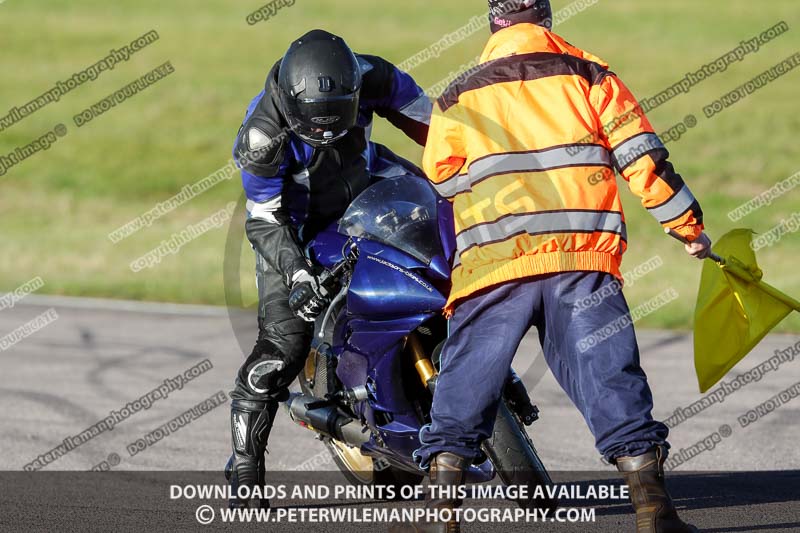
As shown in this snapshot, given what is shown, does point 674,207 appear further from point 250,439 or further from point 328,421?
point 250,439

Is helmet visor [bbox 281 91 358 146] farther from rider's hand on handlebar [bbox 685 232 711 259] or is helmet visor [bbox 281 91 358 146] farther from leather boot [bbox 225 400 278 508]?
rider's hand on handlebar [bbox 685 232 711 259]

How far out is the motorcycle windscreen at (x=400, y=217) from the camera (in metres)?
5.32

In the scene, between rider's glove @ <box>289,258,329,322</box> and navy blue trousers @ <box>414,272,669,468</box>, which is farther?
rider's glove @ <box>289,258,329,322</box>

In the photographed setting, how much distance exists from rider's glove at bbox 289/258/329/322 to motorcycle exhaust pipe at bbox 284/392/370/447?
413 mm

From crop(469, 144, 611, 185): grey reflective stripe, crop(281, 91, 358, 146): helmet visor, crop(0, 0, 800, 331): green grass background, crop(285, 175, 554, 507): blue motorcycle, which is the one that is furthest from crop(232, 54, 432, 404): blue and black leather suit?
crop(469, 144, 611, 185): grey reflective stripe

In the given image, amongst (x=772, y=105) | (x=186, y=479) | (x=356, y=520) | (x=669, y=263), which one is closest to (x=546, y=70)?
(x=356, y=520)

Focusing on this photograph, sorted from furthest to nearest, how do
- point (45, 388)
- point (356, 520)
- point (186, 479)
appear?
point (45, 388)
point (186, 479)
point (356, 520)

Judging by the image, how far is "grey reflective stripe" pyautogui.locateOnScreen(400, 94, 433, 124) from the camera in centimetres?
619

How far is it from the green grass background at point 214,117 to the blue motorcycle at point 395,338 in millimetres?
1400

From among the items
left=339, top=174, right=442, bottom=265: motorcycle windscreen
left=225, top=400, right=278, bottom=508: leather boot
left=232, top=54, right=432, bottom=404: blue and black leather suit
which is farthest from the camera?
left=225, top=400, right=278, bottom=508: leather boot

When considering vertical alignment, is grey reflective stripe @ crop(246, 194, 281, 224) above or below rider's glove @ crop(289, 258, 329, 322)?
above

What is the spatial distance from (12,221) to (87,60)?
1222 cm

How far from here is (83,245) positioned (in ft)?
57.3

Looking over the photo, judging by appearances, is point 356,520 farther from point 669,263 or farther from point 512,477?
point 669,263
